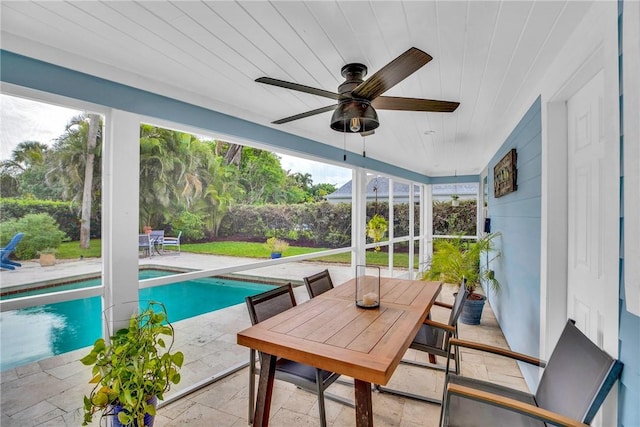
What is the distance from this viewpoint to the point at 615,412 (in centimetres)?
124

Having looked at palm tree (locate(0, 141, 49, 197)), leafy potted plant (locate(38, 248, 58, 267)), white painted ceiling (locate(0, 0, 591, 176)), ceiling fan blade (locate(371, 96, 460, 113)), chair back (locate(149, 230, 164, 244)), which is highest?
white painted ceiling (locate(0, 0, 591, 176))

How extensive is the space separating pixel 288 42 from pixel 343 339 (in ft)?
5.70

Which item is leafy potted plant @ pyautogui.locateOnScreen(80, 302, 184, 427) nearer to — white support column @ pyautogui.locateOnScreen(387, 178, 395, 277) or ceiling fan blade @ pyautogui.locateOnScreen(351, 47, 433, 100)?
ceiling fan blade @ pyautogui.locateOnScreen(351, 47, 433, 100)

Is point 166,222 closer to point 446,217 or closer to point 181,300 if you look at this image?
point 181,300

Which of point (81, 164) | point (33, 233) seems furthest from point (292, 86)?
point (33, 233)

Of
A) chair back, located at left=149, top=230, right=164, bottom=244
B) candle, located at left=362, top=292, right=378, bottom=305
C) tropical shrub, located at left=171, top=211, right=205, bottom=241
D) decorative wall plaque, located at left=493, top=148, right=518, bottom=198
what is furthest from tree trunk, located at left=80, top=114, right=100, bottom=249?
decorative wall plaque, located at left=493, top=148, right=518, bottom=198

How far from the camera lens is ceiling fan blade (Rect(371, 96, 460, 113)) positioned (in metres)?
1.75

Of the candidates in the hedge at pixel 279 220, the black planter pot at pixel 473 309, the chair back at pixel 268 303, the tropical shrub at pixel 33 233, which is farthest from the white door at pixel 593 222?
the tropical shrub at pixel 33 233

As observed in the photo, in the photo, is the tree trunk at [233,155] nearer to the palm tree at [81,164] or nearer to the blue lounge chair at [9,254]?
the palm tree at [81,164]

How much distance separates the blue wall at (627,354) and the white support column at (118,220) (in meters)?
2.70

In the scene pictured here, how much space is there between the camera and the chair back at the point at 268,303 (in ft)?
7.03

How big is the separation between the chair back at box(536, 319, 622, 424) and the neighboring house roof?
354 centimetres

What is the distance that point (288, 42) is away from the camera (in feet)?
5.62

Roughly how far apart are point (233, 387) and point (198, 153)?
2.11 m
